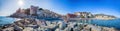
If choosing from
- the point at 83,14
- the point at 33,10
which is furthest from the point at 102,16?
the point at 33,10

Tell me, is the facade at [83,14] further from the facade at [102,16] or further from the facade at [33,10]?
the facade at [33,10]

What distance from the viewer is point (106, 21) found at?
4145 millimetres

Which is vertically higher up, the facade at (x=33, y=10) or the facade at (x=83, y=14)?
the facade at (x=33, y=10)

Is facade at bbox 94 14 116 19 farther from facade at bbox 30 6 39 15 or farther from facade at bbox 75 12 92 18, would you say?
facade at bbox 30 6 39 15

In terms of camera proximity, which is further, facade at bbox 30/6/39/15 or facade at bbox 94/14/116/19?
facade at bbox 30/6/39/15

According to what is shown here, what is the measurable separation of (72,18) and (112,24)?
23.5 inches

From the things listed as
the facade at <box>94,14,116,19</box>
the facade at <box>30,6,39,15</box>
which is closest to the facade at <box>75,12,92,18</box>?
the facade at <box>94,14,116,19</box>

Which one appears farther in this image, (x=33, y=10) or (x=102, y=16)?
(x=33, y=10)

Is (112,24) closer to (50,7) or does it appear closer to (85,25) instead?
(85,25)

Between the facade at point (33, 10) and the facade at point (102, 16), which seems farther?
the facade at point (33, 10)

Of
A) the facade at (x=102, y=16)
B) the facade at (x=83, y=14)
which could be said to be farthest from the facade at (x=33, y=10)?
the facade at (x=102, y=16)

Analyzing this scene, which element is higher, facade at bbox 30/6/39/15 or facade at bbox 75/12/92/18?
facade at bbox 30/6/39/15

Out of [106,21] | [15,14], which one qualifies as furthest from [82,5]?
[15,14]

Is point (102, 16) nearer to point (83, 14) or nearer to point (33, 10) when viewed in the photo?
point (83, 14)
